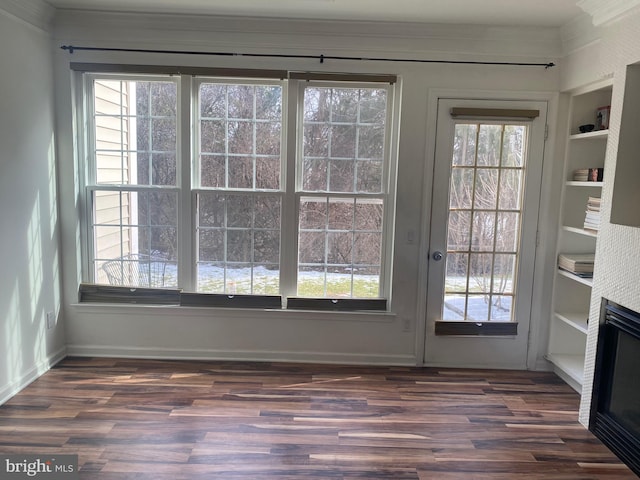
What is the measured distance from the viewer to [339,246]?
3504 mm

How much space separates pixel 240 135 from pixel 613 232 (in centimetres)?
256

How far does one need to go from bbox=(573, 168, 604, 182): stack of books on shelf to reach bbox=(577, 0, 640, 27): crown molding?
0.93m

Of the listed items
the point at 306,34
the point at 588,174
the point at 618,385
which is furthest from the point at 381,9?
the point at 618,385

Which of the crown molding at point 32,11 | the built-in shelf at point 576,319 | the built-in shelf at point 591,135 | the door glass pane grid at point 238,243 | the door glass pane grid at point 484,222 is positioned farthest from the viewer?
the door glass pane grid at point 238,243

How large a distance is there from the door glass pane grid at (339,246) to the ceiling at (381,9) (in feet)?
4.27

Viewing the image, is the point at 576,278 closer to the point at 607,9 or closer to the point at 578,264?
the point at 578,264

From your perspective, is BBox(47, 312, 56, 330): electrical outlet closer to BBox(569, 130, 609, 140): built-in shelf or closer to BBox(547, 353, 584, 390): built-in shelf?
BBox(547, 353, 584, 390): built-in shelf

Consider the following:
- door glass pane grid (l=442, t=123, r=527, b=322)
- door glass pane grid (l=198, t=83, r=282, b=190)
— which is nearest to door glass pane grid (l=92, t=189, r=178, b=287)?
door glass pane grid (l=198, t=83, r=282, b=190)

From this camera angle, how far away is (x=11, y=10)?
9.09 feet

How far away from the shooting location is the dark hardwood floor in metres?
2.27

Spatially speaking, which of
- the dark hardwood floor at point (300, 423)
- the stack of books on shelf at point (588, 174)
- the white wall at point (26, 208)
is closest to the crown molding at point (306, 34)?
the white wall at point (26, 208)

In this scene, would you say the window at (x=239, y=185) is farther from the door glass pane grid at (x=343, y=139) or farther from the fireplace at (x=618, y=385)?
the fireplace at (x=618, y=385)

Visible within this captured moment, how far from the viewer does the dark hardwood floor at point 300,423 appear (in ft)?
7.45

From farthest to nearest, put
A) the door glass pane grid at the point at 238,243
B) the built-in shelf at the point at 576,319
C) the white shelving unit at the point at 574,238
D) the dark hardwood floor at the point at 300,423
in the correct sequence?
the door glass pane grid at the point at 238,243, the white shelving unit at the point at 574,238, the built-in shelf at the point at 576,319, the dark hardwood floor at the point at 300,423
